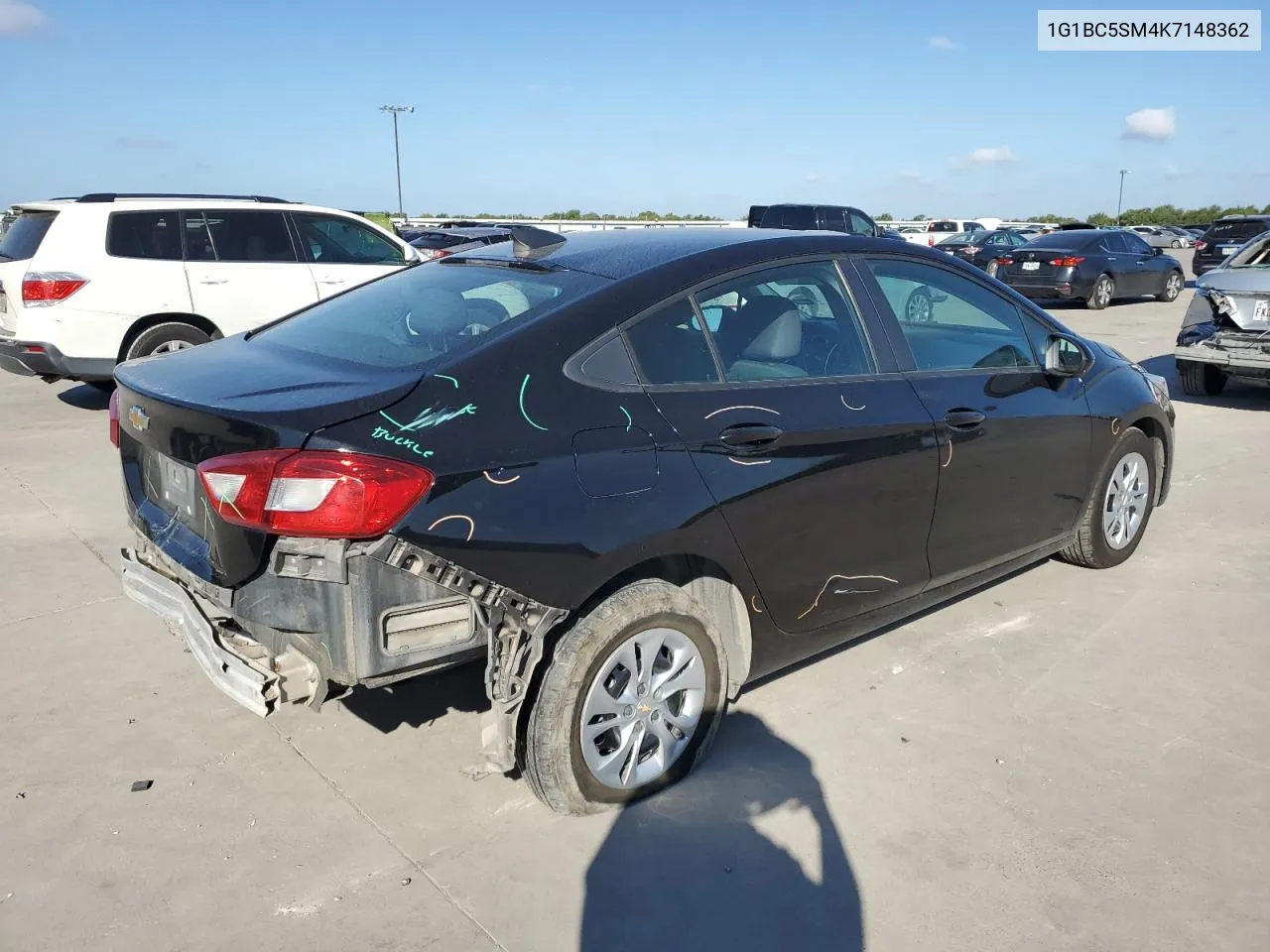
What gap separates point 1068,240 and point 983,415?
56.5 ft

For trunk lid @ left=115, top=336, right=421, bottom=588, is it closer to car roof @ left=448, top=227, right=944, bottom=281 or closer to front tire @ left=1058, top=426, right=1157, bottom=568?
car roof @ left=448, top=227, right=944, bottom=281

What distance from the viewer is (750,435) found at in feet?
10.8

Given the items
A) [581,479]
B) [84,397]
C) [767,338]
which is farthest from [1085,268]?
[581,479]

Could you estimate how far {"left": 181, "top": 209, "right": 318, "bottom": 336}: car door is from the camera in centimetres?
912

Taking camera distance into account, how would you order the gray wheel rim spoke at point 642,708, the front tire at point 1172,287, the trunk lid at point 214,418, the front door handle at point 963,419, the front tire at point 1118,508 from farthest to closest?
the front tire at point 1172,287
the front tire at point 1118,508
the front door handle at point 963,419
the gray wheel rim spoke at point 642,708
the trunk lid at point 214,418

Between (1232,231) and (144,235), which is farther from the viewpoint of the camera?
(1232,231)

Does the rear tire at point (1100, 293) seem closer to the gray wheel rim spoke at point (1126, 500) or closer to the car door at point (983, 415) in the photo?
the gray wheel rim spoke at point (1126, 500)

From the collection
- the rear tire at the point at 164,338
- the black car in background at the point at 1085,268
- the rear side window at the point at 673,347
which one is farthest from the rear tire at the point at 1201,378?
the rear tire at the point at 164,338

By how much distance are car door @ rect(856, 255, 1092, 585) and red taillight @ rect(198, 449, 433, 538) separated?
6.59 feet

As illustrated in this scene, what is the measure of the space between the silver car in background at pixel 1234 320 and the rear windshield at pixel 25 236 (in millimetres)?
9795

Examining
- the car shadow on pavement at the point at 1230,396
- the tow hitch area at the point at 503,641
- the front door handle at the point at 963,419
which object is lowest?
the car shadow on pavement at the point at 1230,396

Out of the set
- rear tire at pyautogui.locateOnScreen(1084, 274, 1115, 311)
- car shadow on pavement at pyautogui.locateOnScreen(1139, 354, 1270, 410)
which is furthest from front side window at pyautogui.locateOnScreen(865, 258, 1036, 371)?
rear tire at pyautogui.locateOnScreen(1084, 274, 1115, 311)

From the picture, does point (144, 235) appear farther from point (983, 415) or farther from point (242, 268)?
point (983, 415)

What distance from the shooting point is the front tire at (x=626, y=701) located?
293 cm
